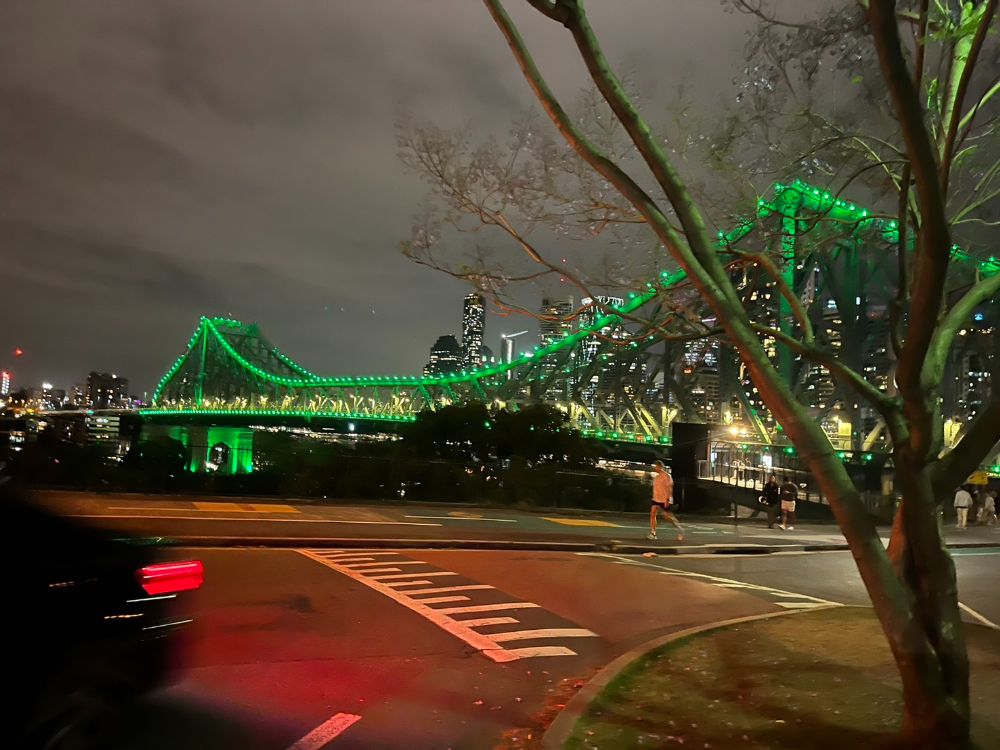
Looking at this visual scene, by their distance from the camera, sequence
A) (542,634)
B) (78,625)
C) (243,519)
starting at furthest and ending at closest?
1. (243,519)
2. (542,634)
3. (78,625)

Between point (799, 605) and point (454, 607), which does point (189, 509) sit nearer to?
point (454, 607)

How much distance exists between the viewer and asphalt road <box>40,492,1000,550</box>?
44.4 ft

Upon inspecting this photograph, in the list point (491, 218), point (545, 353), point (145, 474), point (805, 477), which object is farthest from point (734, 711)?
point (545, 353)

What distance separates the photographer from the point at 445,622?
26.7 feet

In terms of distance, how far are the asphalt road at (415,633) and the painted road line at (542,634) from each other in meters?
0.03

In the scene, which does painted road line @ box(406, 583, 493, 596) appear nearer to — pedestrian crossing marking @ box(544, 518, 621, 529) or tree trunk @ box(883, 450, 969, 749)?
tree trunk @ box(883, 450, 969, 749)

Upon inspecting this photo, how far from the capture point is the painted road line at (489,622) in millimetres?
8153

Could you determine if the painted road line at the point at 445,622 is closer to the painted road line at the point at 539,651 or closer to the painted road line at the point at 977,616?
the painted road line at the point at 539,651

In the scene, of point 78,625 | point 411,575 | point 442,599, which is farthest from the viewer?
point 411,575

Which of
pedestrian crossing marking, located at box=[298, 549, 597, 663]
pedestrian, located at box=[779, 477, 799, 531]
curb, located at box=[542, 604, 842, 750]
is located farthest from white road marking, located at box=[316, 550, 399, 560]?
pedestrian, located at box=[779, 477, 799, 531]

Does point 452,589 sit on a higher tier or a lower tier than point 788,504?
lower

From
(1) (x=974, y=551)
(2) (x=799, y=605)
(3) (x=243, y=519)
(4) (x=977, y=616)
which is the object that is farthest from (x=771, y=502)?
(3) (x=243, y=519)

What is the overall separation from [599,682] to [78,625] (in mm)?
3557

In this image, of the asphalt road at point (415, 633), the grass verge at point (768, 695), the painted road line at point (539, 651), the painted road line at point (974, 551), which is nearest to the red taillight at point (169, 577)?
the asphalt road at point (415, 633)
